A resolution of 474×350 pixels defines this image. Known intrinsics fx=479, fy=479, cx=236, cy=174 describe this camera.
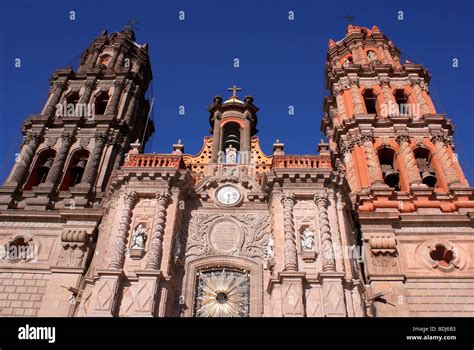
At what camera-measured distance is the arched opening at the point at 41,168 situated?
85.5 ft

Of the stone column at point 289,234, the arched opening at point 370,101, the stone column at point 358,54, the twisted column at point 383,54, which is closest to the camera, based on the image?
the stone column at point 289,234

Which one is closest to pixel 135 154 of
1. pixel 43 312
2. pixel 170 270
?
pixel 170 270

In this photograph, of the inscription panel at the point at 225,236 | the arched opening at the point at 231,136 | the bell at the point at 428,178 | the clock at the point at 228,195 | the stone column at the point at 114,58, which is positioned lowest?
the inscription panel at the point at 225,236

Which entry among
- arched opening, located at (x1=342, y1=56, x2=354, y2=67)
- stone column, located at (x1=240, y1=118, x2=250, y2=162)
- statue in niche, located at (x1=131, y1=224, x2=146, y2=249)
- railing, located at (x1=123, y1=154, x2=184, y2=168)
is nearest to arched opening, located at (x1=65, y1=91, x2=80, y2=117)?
railing, located at (x1=123, y1=154, x2=184, y2=168)

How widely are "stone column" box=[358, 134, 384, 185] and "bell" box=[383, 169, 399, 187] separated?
32.2 inches

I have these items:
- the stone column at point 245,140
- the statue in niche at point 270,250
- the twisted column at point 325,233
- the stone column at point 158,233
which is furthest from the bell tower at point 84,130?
the twisted column at point 325,233

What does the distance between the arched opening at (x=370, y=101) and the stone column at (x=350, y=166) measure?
13.7ft

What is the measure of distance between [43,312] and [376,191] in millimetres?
15984

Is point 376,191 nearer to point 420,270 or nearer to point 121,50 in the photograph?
point 420,270

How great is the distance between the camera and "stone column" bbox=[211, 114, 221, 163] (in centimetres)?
2425

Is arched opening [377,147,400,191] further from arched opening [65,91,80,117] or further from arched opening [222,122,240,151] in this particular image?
arched opening [65,91,80,117]

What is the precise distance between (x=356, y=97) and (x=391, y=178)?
5.94 m

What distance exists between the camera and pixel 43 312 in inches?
754

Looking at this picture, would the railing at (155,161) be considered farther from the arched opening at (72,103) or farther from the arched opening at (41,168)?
the arched opening at (72,103)
